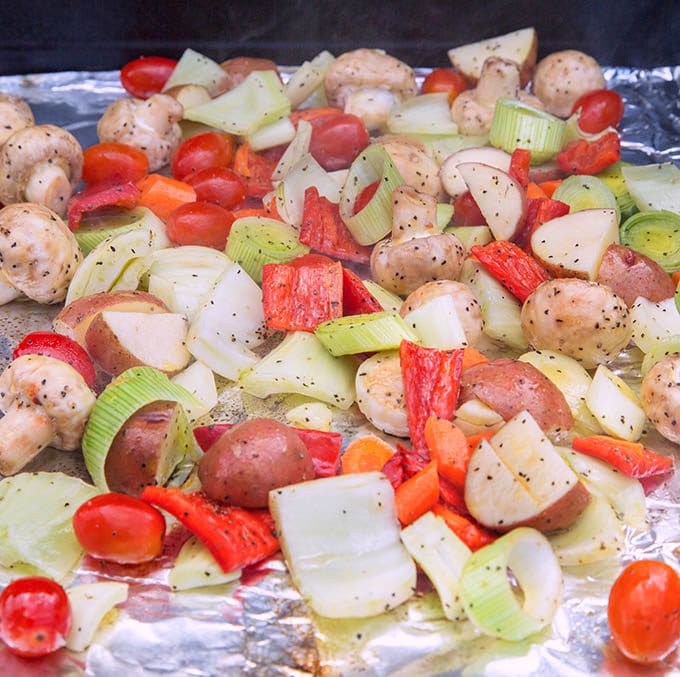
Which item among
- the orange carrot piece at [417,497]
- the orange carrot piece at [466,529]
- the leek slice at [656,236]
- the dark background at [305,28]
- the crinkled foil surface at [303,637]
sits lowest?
the crinkled foil surface at [303,637]

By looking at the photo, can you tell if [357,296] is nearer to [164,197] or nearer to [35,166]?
[164,197]

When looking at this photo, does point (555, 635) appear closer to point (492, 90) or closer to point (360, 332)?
point (360, 332)

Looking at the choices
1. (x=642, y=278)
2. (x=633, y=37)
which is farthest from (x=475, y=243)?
(x=633, y=37)

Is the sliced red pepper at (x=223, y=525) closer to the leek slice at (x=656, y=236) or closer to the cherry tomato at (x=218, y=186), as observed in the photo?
the cherry tomato at (x=218, y=186)

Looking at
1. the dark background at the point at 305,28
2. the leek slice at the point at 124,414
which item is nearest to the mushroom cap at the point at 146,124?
the dark background at the point at 305,28

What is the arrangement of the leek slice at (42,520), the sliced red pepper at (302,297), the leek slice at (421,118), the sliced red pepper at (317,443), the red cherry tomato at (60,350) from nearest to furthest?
the leek slice at (42,520) → the sliced red pepper at (317,443) → the red cherry tomato at (60,350) → the sliced red pepper at (302,297) → the leek slice at (421,118)

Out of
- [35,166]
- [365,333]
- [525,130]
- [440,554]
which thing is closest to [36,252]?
[35,166]

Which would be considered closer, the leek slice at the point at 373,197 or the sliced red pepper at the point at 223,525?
the sliced red pepper at the point at 223,525
